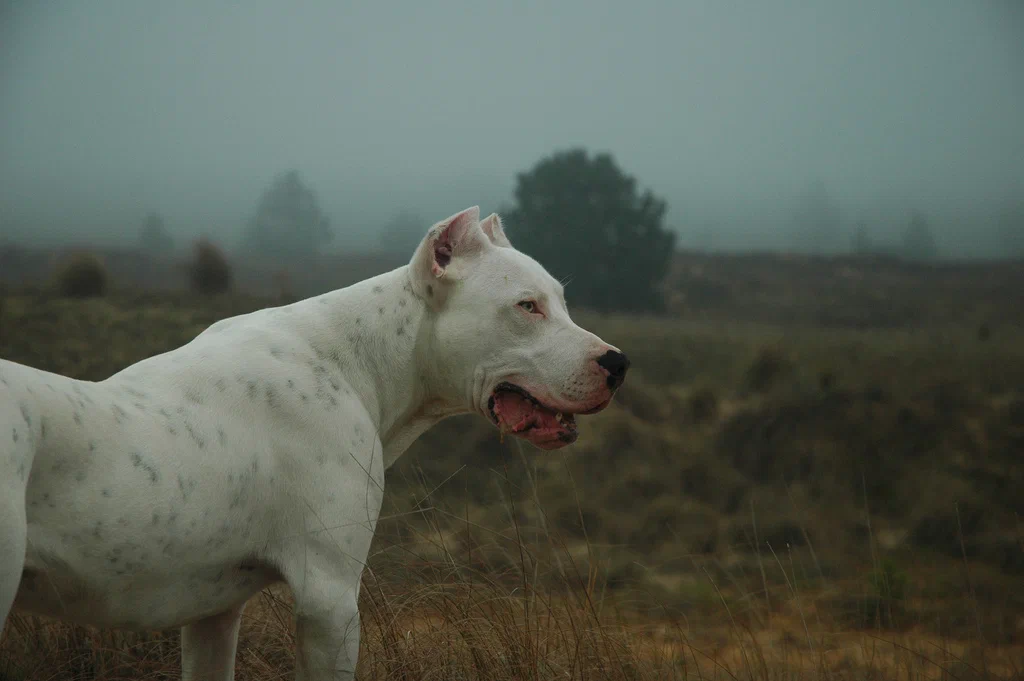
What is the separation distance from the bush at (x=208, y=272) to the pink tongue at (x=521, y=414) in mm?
21350

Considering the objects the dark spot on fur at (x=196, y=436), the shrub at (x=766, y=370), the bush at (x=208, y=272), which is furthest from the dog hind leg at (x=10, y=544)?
the bush at (x=208, y=272)

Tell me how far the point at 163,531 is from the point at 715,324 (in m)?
27.7

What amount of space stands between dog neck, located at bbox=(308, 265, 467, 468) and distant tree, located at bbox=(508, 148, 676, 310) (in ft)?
84.5

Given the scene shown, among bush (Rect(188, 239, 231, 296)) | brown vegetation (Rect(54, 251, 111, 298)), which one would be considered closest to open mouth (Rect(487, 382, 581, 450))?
brown vegetation (Rect(54, 251, 111, 298))

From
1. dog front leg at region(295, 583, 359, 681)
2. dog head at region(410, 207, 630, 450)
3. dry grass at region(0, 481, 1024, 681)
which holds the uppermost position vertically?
dog head at region(410, 207, 630, 450)

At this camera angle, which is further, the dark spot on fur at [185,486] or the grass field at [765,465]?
the grass field at [765,465]

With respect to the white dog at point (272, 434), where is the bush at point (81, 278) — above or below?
below

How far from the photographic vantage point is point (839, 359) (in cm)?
2334

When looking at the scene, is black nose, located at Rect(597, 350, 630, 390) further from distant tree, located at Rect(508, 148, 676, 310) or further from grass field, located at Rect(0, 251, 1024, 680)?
distant tree, located at Rect(508, 148, 676, 310)

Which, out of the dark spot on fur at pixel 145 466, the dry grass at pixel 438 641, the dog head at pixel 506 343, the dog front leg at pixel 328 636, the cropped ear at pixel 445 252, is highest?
the cropped ear at pixel 445 252

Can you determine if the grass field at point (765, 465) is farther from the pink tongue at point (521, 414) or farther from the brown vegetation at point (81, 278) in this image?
the pink tongue at point (521, 414)

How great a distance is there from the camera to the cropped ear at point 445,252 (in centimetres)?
362

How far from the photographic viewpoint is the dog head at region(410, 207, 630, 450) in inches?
137

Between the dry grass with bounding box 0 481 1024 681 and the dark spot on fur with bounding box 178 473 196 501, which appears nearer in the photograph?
the dark spot on fur with bounding box 178 473 196 501
